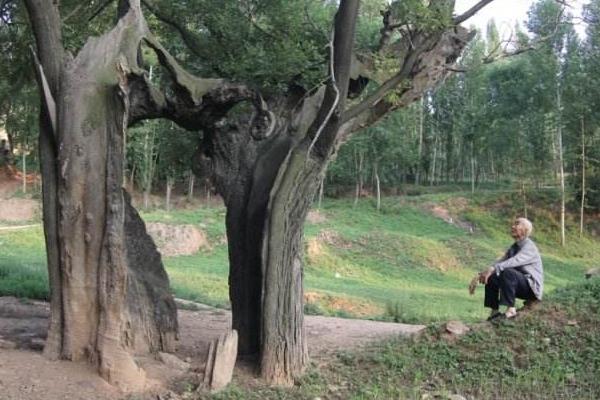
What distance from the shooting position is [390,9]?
8.24 metres

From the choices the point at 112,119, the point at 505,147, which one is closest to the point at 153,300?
the point at 112,119

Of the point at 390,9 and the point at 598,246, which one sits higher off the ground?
the point at 390,9

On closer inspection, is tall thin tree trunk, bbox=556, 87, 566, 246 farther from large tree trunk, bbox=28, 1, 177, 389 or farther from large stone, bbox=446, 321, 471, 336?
large tree trunk, bbox=28, 1, 177, 389

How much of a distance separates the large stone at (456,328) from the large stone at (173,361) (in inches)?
124

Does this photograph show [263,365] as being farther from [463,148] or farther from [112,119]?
[463,148]

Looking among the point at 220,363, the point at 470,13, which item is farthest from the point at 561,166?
the point at 220,363

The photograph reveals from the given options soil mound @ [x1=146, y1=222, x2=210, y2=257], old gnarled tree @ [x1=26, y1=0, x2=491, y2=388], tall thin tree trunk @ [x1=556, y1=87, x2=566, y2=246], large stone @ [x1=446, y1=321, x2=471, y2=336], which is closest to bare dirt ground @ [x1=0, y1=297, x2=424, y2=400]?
old gnarled tree @ [x1=26, y1=0, x2=491, y2=388]

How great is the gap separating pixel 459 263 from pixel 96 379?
26.6 metres

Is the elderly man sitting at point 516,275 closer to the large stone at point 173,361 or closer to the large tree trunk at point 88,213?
the large stone at point 173,361

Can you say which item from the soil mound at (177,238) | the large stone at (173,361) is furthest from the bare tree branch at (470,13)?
the soil mound at (177,238)

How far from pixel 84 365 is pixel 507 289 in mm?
4823

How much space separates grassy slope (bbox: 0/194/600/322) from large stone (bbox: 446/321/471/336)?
5238 millimetres

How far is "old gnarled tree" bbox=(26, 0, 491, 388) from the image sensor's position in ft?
24.0

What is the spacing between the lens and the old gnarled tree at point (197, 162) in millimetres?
7309
